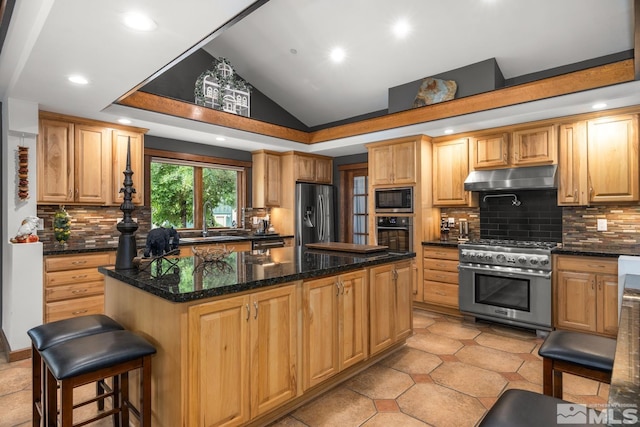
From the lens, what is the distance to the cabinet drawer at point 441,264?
4321 millimetres

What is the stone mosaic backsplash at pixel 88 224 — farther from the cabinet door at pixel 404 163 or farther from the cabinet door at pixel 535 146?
the cabinet door at pixel 535 146

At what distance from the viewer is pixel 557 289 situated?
3607mm

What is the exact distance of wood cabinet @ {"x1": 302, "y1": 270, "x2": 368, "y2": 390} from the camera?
2.26 meters

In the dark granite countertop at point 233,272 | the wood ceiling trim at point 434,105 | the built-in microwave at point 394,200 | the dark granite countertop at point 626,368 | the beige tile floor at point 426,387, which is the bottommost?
the beige tile floor at point 426,387

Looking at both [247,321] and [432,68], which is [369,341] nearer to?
[247,321]

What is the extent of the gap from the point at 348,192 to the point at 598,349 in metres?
4.88

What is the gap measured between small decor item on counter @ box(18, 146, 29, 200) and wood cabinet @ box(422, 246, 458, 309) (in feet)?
14.3

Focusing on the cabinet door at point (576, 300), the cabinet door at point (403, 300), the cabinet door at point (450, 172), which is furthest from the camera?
the cabinet door at point (450, 172)

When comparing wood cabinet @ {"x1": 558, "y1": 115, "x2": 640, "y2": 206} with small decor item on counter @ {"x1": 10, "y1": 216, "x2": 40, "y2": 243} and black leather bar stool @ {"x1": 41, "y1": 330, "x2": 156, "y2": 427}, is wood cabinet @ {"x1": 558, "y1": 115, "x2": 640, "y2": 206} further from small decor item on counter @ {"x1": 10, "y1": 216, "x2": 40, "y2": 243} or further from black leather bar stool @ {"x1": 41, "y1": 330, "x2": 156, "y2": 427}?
small decor item on counter @ {"x1": 10, "y1": 216, "x2": 40, "y2": 243}

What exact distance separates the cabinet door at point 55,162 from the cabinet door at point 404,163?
12.7 feet

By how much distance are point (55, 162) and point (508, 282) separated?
5034mm

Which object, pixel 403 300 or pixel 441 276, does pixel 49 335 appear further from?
pixel 441 276

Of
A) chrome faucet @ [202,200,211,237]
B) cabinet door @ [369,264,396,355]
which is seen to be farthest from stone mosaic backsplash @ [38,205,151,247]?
cabinet door @ [369,264,396,355]

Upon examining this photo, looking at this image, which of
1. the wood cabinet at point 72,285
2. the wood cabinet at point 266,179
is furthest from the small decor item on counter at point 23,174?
the wood cabinet at point 266,179
